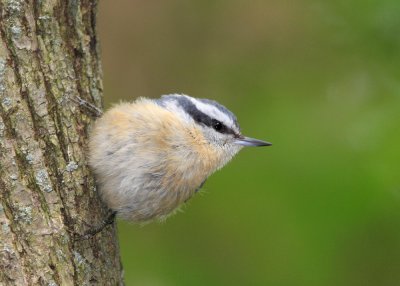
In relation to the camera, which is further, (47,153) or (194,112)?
(194,112)

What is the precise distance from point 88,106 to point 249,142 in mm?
1155

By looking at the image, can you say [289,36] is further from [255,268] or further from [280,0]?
[255,268]

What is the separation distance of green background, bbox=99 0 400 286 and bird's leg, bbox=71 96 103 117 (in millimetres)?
1102

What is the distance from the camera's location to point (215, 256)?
15.7ft

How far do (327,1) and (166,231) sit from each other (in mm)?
1902

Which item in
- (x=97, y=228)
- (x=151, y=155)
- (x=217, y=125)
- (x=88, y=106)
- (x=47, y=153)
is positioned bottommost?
(x=97, y=228)

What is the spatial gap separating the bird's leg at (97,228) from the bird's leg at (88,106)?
518 millimetres

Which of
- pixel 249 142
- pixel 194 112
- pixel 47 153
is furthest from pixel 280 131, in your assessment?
pixel 47 153

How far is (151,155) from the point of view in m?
3.84

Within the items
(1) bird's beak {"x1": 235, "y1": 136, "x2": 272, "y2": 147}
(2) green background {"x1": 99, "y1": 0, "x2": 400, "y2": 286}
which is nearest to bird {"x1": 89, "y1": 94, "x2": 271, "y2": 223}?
(1) bird's beak {"x1": 235, "y1": 136, "x2": 272, "y2": 147}

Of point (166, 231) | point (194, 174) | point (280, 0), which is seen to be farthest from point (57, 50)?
point (280, 0)

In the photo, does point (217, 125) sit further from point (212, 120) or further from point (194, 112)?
point (194, 112)

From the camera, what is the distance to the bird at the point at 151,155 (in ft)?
12.3

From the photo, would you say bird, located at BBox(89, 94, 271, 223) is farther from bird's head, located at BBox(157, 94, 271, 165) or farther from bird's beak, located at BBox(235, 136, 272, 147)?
bird's beak, located at BBox(235, 136, 272, 147)
